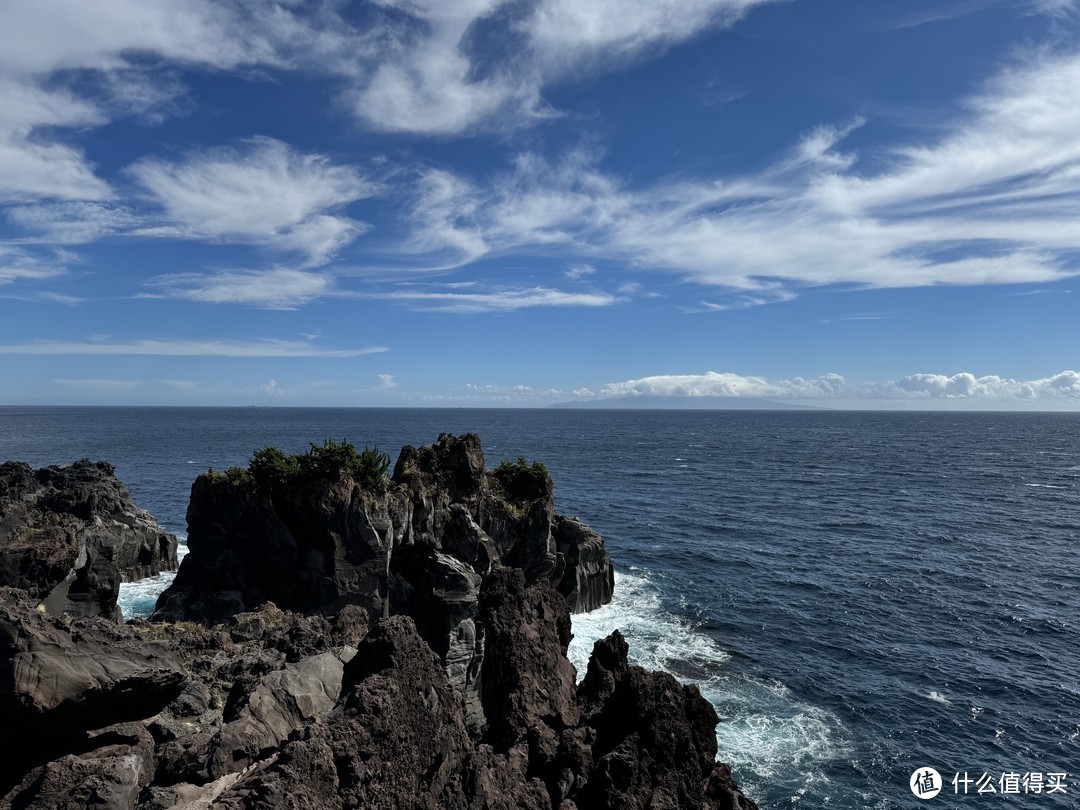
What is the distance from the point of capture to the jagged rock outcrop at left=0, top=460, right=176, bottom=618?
4556 centimetres

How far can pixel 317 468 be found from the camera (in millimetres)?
46562

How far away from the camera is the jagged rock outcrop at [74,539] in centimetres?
4556

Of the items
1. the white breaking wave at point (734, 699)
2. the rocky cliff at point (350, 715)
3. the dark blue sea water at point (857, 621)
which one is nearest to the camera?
the rocky cliff at point (350, 715)

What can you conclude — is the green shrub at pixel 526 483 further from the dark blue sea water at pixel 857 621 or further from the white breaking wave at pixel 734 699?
the dark blue sea water at pixel 857 621
